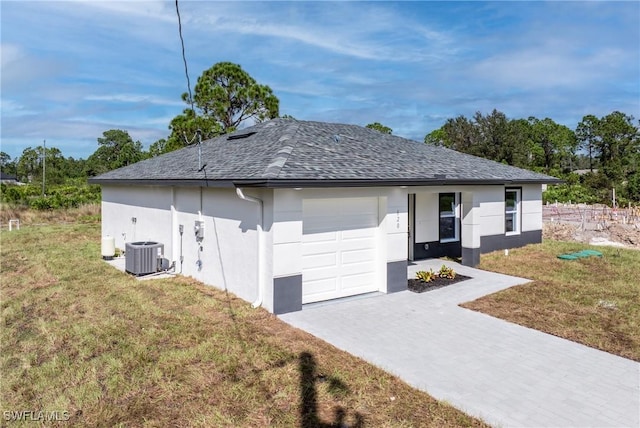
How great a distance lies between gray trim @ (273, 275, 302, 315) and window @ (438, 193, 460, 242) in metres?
7.17

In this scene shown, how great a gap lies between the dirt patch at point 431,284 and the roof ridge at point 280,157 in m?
4.19

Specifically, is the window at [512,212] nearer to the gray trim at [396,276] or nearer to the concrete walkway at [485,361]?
the gray trim at [396,276]

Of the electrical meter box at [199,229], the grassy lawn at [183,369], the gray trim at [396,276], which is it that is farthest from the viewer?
the electrical meter box at [199,229]

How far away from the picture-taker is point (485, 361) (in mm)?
5777

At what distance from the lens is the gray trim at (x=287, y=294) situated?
7.69 meters

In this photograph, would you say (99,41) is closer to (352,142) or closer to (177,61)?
(177,61)

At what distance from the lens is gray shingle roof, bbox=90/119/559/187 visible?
317 inches

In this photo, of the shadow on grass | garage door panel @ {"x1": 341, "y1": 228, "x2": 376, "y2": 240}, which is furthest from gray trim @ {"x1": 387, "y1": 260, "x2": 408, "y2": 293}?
the shadow on grass

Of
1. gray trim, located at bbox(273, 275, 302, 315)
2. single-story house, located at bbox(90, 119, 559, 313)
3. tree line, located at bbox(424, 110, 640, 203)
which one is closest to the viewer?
gray trim, located at bbox(273, 275, 302, 315)

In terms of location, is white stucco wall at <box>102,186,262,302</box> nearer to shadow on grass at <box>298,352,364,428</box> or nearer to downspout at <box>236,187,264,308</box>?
downspout at <box>236,187,264,308</box>

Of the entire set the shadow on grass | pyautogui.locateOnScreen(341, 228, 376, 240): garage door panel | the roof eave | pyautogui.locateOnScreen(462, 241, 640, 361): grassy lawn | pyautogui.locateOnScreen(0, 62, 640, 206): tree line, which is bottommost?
the shadow on grass

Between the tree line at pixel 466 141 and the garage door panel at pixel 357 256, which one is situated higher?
the tree line at pixel 466 141

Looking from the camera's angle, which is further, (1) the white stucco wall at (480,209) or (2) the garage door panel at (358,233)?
(1) the white stucco wall at (480,209)

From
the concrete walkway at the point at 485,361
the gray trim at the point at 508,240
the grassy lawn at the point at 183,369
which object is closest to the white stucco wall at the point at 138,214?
the grassy lawn at the point at 183,369
